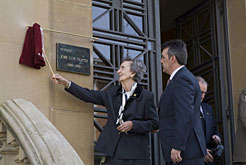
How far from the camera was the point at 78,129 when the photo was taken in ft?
22.9

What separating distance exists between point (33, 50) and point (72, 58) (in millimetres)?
609

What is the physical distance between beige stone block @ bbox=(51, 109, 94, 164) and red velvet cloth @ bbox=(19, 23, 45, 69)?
1.97ft

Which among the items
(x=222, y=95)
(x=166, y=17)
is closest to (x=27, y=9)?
(x=222, y=95)

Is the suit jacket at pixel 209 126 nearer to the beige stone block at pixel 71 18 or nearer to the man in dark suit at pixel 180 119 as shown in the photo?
the man in dark suit at pixel 180 119

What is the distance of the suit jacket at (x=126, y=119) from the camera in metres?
6.68

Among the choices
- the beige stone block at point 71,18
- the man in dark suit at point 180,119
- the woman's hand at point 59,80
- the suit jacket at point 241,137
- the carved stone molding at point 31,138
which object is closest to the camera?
the carved stone molding at point 31,138

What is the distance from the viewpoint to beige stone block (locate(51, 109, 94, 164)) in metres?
6.84

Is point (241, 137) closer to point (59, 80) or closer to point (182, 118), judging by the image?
point (182, 118)

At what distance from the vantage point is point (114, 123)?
6.82 metres

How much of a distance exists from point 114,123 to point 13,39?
4.89 feet

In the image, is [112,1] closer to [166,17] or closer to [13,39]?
[13,39]

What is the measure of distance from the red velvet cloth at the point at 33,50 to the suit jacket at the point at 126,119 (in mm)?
496

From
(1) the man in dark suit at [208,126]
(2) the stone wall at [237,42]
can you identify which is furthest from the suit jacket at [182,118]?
(2) the stone wall at [237,42]

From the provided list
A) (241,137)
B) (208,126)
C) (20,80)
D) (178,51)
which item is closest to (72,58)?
(20,80)
